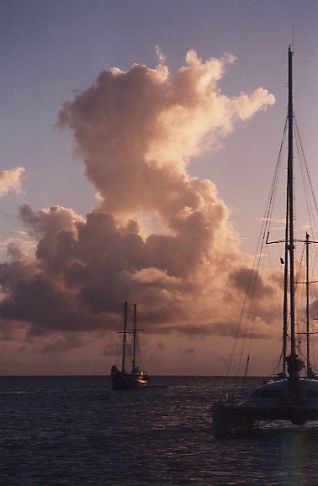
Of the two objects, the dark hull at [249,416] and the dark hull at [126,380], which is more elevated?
the dark hull at [249,416]

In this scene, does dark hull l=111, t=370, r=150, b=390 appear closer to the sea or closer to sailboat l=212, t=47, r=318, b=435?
the sea

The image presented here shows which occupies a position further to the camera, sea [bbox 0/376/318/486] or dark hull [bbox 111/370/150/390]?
dark hull [bbox 111/370/150/390]

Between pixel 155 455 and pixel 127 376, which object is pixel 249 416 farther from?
pixel 127 376

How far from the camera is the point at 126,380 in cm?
18900

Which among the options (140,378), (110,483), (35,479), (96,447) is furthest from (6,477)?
(140,378)

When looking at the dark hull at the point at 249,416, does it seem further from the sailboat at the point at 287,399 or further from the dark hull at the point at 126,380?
the dark hull at the point at 126,380

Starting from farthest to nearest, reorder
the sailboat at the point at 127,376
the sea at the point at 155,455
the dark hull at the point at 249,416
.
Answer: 1. the sailboat at the point at 127,376
2. the dark hull at the point at 249,416
3. the sea at the point at 155,455

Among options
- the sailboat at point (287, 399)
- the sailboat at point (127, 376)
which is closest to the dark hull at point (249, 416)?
the sailboat at point (287, 399)

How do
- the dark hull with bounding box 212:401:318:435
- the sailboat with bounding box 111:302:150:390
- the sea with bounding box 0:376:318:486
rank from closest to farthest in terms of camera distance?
1. the sea with bounding box 0:376:318:486
2. the dark hull with bounding box 212:401:318:435
3. the sailboat with bounding box 111:302:150:390

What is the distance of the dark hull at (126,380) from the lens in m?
188

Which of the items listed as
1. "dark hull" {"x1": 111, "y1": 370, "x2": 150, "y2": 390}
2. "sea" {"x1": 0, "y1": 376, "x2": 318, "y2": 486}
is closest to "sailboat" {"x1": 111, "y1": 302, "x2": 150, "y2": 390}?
"dark hull" {"x1": 111, "y1": 370, "x2": 150, "y2": 390}

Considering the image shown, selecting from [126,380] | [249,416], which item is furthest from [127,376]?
[249,416]

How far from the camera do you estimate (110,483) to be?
3853cm

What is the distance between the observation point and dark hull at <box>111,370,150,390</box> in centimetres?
18838
